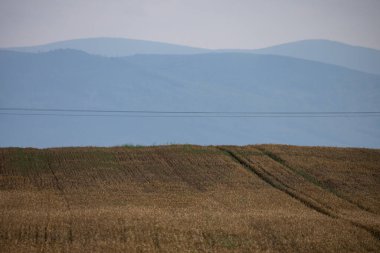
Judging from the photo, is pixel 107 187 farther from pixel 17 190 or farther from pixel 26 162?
pixel 26 162

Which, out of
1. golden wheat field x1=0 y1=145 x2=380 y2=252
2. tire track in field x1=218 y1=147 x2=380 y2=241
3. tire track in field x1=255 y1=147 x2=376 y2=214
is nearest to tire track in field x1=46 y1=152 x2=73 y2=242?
golden wheat field x1=0 y1=145 x2=380 y2=252

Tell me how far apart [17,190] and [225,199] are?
1077 centimetres

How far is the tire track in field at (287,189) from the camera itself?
3322 cm

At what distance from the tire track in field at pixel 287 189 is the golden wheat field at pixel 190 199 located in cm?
7

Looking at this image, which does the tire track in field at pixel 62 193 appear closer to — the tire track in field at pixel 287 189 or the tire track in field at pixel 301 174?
the tire track in field at pixel 287 189

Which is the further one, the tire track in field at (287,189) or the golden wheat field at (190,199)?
the tire track in field at (287,189)

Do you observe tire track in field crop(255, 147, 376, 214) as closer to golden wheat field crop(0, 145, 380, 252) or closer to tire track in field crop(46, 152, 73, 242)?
golden wheat field crop(0, 145, 380, 252)

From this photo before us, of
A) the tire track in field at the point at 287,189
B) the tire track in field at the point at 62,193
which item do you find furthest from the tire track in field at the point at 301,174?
the tire track in field at the point at 62,193

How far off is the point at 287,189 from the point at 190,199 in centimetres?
644

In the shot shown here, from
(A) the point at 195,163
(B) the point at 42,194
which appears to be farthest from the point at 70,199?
(A) the point at 195,163

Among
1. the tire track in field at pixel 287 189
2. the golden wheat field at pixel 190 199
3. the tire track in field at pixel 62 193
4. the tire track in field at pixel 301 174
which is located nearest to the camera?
the golden wheat field at pixel 190 199

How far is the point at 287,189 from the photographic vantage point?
42.1m

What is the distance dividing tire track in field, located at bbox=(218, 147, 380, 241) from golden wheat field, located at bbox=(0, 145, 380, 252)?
7 cm

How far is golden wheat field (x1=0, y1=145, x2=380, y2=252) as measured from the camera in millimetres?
29625
